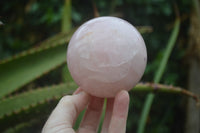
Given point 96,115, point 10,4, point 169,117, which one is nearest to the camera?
point 96,115

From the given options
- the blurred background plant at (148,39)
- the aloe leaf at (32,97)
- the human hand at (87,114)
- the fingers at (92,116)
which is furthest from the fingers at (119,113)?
the blurred background plant at (148,39)

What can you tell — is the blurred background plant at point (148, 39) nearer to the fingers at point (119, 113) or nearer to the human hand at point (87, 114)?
the human hand at point (87, 114)

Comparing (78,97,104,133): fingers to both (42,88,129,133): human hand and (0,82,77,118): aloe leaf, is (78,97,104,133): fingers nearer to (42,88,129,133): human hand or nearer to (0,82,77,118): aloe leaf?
(42,88,129,133): human hand

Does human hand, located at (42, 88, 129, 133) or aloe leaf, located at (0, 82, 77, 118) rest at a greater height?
human hand, located at (42, 88, 129, 133)

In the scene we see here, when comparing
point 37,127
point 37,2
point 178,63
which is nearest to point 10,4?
point 37,2

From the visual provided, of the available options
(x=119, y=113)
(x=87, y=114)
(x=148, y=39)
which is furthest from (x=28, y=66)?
(x=148, y=39)

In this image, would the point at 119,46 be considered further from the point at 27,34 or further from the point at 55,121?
the point at 27,34

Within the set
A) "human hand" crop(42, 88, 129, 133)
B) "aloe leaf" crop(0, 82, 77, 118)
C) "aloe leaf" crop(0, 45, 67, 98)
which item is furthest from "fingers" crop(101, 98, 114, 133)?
"aloe leaf" crop(0, 45, 67, 98)
